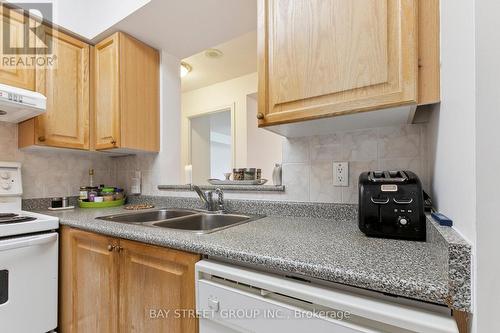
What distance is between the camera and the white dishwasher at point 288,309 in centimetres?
51

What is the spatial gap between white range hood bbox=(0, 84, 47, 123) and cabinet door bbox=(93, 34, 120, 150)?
1.19 ft

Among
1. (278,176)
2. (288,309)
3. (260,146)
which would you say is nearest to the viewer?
(288,309)

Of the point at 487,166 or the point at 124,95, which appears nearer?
the point at 487,166

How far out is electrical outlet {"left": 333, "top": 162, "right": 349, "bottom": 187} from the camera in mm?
1187

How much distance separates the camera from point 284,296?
0.65 m

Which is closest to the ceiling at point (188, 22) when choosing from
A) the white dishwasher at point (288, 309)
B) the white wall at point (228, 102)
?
the white dishwasher at point (288, 309)

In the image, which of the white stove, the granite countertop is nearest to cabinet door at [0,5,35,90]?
the white stove

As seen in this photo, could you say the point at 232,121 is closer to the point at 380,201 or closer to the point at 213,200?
the point at 213,200

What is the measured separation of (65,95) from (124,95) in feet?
1.34

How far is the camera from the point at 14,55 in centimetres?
148

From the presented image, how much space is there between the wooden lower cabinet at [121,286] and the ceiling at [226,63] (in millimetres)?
1969

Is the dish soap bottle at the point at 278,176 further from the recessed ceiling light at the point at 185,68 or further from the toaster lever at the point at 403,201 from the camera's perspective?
the recessed ceiling light at the point at 185,68

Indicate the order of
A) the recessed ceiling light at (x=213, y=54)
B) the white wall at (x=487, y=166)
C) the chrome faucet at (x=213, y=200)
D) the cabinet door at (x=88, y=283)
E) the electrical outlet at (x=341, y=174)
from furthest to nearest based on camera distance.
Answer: the recessed ceiling light at (x=213, y=54) < the chrome faucet at (x=213, y=200) < the electrical outlet at (x=341, y=174) < the cabinet door at (x=88, y=283) < the white wall at (x=487, y=166)

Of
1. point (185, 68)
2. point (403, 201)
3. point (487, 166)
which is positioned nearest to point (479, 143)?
point (487, 166)
